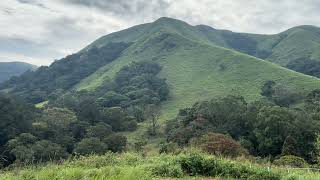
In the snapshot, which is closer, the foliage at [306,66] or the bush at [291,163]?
the bush at [291,163]

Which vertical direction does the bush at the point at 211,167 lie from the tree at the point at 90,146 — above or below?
above

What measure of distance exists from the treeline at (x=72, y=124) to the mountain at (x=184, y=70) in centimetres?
892

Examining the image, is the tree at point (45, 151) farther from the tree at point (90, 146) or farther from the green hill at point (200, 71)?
the green hill at point (200, 71)

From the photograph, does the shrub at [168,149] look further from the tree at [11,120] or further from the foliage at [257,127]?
the tree at [11,120]

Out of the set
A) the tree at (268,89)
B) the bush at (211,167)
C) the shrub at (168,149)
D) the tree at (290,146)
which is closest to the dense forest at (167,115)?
the bush at (211,167)

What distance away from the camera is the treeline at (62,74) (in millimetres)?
153750

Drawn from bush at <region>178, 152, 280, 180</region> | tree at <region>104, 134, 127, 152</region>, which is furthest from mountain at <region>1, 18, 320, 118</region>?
bush at <region>178, 152, 280, 180</region>

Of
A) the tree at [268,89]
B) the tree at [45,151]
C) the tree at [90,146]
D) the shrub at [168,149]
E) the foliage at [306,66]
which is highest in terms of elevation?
the foliage at [306,66]

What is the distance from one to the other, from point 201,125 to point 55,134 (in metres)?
28.3

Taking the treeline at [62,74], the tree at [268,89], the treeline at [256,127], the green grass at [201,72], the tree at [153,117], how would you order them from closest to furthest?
1. the treeline at [256,127]
2. the tree at [153,117]
3. the tree at [268,89]
4. the green grass at [201,72]
5. the treeline at [62,74]

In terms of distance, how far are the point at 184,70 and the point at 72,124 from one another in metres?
59.7

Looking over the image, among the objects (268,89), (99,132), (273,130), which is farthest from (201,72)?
(273,130)

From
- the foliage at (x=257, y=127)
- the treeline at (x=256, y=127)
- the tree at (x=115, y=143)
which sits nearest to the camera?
the treeline at (x=256, y=127)

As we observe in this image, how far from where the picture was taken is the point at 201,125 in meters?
62.6
